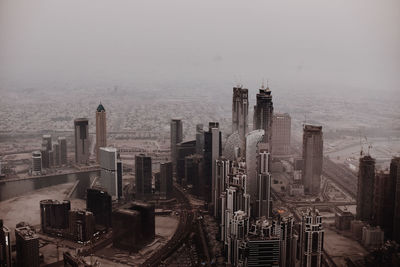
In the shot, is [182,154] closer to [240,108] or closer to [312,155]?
[240,108]

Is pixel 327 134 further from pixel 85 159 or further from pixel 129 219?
pixel 85 159

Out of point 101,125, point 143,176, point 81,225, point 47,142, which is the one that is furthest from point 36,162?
point 81,225

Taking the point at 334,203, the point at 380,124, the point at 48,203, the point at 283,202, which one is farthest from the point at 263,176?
the point at 48,203

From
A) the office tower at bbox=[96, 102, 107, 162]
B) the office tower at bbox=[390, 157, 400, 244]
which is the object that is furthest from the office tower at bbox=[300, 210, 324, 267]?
the office tower at bbox=[96, 102, 107, 162]

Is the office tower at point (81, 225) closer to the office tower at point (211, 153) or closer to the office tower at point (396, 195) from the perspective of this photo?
the office tower at point (211, 153)

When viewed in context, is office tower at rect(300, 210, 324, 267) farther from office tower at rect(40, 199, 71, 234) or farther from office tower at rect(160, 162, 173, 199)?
office tower at rect(40, 199, 71, 234)

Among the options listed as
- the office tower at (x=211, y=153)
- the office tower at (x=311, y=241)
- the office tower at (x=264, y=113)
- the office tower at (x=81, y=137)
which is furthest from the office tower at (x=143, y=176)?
the office tower at (x=311, y=241)
